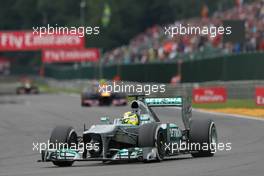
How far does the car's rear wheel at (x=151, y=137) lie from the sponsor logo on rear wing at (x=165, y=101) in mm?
1647

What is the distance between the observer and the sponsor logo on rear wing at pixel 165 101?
17.2 metres

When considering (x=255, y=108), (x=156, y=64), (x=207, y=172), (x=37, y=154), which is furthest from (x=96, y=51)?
(x=207, y=172)

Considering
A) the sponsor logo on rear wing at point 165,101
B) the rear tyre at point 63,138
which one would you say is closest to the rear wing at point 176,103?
the sponsor logo on rear wing at point 165,101

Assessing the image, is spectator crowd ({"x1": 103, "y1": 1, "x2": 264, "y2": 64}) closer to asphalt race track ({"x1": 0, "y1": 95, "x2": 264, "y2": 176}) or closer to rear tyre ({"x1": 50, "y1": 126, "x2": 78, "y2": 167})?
asphalt race track ({"x1": 0, "y1": 95, "x2": 264, "y2": 176})

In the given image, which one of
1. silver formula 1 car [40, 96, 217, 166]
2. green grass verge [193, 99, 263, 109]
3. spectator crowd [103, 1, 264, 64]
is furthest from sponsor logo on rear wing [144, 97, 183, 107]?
spectator crowd [103, 1, 264, 64]

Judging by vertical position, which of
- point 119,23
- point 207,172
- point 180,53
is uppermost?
point 119,23

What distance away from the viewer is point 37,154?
61.6ft

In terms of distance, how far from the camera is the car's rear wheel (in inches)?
600

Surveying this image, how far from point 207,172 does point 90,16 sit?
87.3 m

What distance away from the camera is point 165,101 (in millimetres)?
17375

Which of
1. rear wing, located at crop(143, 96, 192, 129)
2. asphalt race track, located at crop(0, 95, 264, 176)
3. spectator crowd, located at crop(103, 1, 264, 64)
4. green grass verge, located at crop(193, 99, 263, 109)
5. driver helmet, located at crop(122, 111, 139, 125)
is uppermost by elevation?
spectator crowd, located at crop(103, 1, 264, 64)

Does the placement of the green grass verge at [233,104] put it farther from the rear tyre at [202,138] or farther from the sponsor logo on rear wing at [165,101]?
the rear tyre at [202,138]

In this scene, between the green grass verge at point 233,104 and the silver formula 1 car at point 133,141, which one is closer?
the silver formula 1 car at point 133,141

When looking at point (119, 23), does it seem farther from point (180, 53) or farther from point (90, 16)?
point (180, 53)
